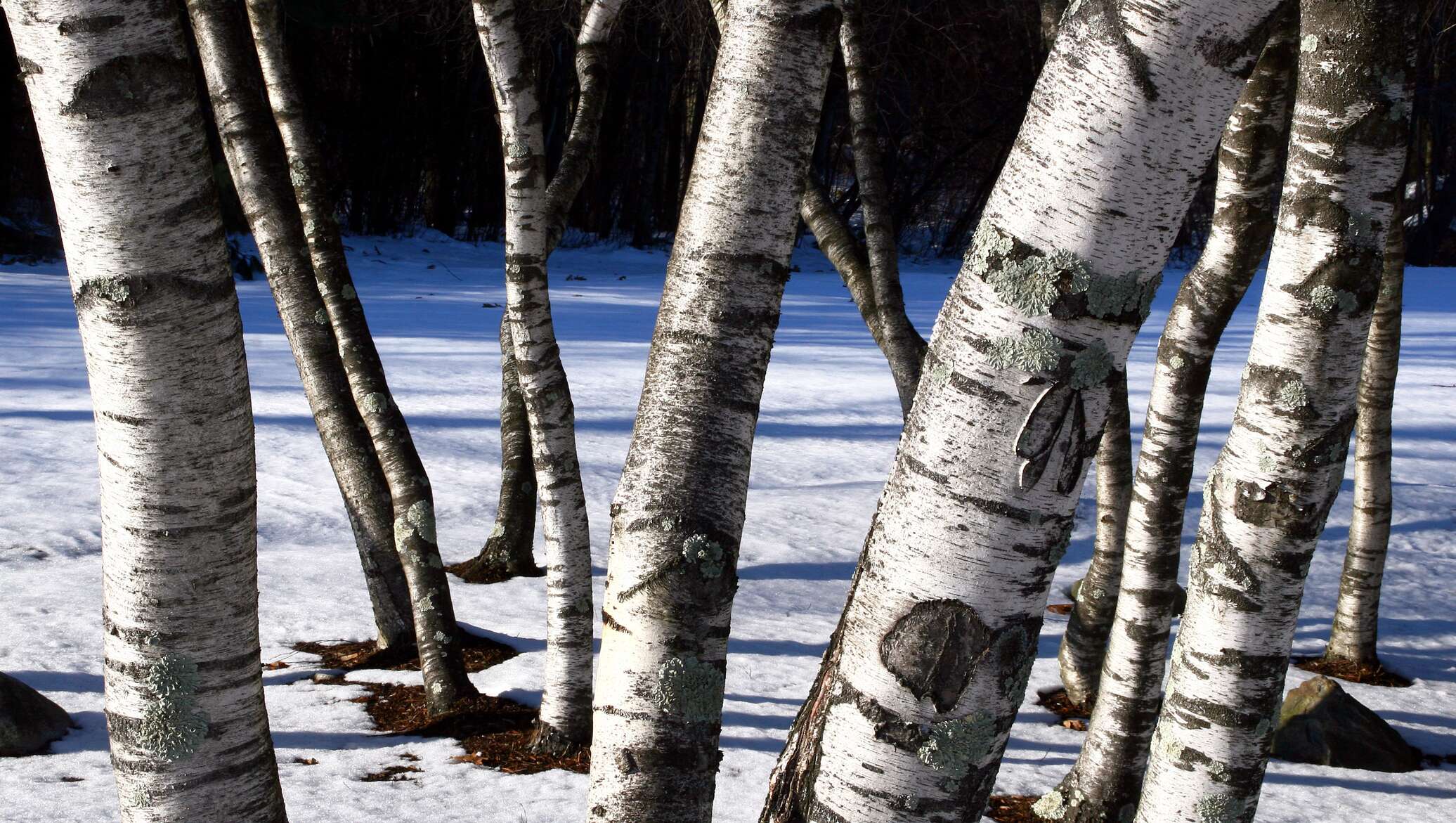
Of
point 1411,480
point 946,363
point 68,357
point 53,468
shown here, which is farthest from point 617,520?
point 68,357

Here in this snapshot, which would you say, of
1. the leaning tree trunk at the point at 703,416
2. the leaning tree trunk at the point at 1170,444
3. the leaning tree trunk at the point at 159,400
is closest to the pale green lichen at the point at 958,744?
the leaning tree trunk at the point at 703,416

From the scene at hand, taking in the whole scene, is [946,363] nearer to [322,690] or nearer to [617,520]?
[617,520]

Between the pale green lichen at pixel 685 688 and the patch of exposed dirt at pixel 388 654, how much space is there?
10.9 ft

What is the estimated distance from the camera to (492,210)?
22.0 meters

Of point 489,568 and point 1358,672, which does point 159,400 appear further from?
point 1358,672

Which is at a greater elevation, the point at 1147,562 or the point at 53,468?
the point at 1147,562

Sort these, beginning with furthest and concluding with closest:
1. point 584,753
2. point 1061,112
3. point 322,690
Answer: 1. point 322,690
2. point 584,753
3. point 1061,112

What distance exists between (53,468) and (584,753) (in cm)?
477

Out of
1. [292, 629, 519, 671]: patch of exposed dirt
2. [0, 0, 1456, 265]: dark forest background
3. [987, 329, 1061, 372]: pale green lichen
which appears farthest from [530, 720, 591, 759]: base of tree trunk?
[0, 0, 1456, 265]: dark forest background

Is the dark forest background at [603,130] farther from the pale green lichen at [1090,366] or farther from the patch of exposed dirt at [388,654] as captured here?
the pale green lichen at [1090,366]

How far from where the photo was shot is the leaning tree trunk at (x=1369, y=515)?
5.17 meters

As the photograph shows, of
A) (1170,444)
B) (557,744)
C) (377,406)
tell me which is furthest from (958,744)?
(377,406)

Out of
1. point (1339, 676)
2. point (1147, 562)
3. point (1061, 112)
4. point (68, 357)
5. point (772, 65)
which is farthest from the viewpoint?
point (68, 357)

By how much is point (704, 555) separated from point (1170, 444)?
2.19 metres
